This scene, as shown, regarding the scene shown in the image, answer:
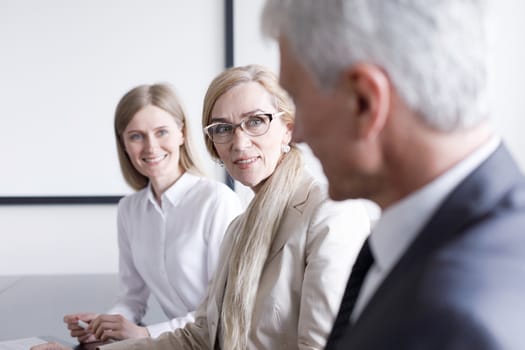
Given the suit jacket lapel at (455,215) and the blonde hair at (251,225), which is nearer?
the suit jacket lapel at (455,215)

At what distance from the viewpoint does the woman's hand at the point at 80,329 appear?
1.84 metres

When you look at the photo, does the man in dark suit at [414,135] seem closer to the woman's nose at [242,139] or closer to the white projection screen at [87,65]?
the woman's nose at [242,139]

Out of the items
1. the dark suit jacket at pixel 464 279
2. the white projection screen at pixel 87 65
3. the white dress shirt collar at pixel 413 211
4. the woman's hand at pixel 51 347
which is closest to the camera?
the dark suit jacket at pixel 464 279

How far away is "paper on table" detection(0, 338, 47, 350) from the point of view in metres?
1.74

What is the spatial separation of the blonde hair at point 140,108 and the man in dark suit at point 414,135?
182 cm

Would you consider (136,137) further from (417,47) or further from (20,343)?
(417,47)

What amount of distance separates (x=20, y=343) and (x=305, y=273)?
834 millimetres

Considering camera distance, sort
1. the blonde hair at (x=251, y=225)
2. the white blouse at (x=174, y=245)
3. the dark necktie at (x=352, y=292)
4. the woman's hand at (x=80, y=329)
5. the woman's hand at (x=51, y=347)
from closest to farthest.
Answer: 1. the dark necktie at (x=352, y=292)
2. the blonde hair at (x=251, y=225)
3. the woman's hand at (x=51, y=347)
4. the woman's hand at (x=80, y=329)
5. the white blouse at (x=174, y=245)

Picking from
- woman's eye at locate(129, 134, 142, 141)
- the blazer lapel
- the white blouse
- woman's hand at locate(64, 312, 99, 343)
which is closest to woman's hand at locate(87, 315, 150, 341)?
woman's hand at locate(64, 312, 99, 343)

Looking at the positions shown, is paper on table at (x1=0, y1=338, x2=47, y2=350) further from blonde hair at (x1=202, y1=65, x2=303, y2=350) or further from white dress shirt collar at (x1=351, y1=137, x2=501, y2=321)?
white dress shirt collar at (x1=351, y1=137, x2=501, y2=321)

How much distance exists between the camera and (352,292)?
0.88 m

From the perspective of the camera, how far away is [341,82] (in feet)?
2.08

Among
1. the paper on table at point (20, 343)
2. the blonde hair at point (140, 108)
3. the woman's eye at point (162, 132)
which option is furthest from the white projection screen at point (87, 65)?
the paper on table at point (20, 343)

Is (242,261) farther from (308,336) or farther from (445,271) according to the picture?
(445,271)
